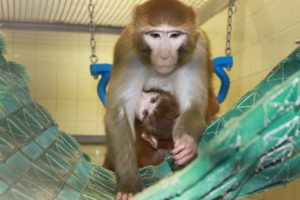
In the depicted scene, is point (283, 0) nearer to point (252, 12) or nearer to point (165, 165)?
point (252, 12)

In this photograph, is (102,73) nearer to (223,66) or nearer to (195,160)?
(223,66)

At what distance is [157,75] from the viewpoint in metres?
2.01

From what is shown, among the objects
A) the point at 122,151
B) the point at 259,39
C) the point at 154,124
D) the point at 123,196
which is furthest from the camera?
the point at 259,39

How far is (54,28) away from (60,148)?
2.59 m

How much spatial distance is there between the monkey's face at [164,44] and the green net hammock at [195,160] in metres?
0.29

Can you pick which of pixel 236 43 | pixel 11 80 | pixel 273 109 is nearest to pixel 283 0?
pixel 236 43

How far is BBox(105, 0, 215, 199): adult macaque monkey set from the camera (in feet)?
5.45

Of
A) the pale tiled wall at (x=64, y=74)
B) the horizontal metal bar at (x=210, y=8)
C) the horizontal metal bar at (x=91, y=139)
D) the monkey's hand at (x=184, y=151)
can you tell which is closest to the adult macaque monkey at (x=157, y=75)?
the monkey's hand at (x=184, y=151)

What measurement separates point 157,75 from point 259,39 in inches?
51.5

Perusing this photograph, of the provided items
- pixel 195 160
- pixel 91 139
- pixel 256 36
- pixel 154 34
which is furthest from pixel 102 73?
pixel 195 160

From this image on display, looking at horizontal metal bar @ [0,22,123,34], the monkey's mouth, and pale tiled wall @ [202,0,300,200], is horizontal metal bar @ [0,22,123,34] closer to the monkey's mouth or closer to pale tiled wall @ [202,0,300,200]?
pale tiled wall @ [202,0,300,200]

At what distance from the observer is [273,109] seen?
701 mm

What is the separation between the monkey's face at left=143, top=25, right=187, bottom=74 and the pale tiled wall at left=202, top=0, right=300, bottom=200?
96cm

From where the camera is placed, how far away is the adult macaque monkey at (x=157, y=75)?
1662 millimetres
